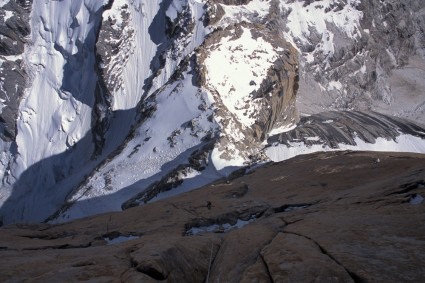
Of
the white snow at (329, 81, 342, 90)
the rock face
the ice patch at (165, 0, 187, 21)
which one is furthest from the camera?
the white snow at (329, 81, 342, 90)

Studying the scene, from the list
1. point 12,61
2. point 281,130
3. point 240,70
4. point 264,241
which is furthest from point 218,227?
point 12,61

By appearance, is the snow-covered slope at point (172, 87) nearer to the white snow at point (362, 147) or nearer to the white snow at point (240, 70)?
the white snow at point (240, 70)

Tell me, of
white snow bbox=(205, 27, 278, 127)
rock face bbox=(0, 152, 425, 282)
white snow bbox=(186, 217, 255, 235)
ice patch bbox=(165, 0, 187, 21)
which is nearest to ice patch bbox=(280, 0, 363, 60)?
ice patch bbox=(165, 0, 187, 21)

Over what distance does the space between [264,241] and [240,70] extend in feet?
97.1

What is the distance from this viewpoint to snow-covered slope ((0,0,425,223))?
103 ft

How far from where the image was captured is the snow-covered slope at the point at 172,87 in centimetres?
3144

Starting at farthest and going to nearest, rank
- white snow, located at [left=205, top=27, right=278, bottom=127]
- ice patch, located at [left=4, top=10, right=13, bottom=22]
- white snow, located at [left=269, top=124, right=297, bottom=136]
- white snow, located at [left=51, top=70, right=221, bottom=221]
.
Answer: ice patch, located at [left=4, top=10, right=13, bottom=22] → white snow, located at [left=269, top=124, right=297, bottom=136] → white snow, located at [left=205, top=27, right=278, bottom=127] → white snow, located at [left=51, top=70, right=221, bottom=221]

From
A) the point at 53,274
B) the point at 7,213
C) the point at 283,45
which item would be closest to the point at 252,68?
the point at 283,45

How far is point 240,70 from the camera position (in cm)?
3719

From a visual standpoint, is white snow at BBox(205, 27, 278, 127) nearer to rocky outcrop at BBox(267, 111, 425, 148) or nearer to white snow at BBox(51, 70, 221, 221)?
white snow at BBox(51, 70, 221, 221)

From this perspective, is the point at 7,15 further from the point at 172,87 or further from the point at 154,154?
the point at 154,154

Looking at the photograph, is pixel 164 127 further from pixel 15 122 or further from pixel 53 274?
pixel 15 122

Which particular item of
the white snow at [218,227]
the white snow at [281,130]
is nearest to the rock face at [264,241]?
the white snow at [218,227]

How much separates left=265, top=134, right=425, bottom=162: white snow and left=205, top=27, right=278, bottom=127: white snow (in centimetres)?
308
